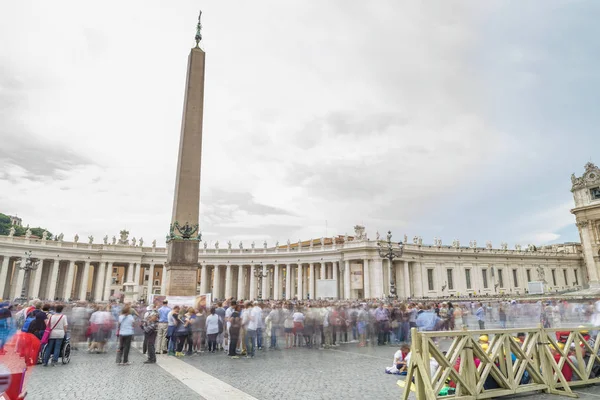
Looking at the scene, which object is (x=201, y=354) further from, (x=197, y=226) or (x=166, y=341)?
(x=197, y=226)

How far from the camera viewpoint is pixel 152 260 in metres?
62.2

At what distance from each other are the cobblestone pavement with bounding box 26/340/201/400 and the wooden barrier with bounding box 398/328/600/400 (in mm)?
3915

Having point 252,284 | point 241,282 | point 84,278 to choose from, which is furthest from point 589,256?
point 84,278

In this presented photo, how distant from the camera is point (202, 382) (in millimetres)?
7980

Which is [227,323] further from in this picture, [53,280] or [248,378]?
[53,280]

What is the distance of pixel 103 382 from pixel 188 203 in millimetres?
8979

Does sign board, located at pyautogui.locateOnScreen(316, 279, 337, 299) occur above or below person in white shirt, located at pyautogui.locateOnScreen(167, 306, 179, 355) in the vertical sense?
above

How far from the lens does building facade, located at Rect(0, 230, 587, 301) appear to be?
54.1 m

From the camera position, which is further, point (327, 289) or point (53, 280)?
point (53, 280)

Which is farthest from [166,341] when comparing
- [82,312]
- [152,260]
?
[152,260]

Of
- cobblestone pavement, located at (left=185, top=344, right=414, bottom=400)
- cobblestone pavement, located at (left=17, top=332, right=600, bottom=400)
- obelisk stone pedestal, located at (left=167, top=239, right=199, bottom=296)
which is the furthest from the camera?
obelisk stone pedestal, located at (left=167, top=239, right=199, bottom=296)

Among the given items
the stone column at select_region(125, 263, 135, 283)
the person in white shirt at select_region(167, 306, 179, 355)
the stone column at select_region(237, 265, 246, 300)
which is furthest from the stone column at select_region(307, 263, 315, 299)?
the person in white shirt at select_region(167, 306, 179, 355)

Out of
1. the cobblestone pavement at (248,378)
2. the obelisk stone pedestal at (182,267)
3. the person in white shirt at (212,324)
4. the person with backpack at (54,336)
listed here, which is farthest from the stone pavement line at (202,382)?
the obelisk stone pedestal at (182,267)

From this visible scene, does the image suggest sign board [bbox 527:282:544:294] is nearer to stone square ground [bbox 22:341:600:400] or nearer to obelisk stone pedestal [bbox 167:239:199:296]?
stone square ground [bbox 22:341:600:400]
